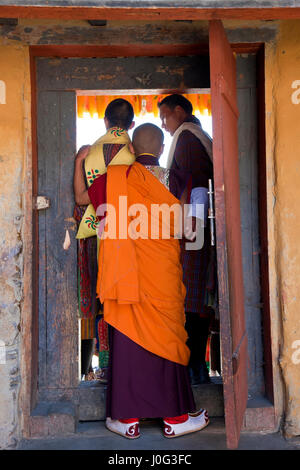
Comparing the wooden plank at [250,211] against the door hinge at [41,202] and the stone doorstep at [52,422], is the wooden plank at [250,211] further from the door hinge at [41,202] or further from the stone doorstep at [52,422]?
the door hinge at [41,202]

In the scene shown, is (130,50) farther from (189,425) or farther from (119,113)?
(189,425)

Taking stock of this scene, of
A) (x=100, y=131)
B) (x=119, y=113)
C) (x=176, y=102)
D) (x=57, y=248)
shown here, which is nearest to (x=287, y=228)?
(x=176, y=102)

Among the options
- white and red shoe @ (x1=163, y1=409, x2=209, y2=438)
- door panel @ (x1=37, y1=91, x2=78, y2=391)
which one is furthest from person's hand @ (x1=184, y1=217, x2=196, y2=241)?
white and red shoe @ (x1=163, y1=409, x2=209, y2=438)

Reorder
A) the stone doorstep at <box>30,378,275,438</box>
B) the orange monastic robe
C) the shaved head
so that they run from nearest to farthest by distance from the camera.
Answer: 1. the orange monastic robe
2. the stone doorstep at <box>30,378,275,438</box>
3. the shaved head

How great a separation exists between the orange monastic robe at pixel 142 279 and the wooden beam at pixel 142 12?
0.90 m

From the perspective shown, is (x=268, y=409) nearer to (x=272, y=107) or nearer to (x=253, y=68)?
(x=272, y=107)

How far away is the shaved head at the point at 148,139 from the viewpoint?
3451mm

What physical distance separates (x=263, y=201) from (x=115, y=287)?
105 centimetres

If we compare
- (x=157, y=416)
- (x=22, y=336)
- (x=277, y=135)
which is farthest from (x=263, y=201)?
(x=22, y=336)

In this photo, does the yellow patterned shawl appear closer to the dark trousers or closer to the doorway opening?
the doorway opening

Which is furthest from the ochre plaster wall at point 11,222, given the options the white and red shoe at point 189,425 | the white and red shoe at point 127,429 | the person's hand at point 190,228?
the person's hand at point 190,228

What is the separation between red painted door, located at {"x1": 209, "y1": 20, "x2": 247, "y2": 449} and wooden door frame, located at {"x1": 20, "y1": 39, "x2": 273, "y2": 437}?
0.32 m

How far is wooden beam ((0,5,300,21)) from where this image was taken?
2666 mm

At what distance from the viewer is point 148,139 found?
345 cm
